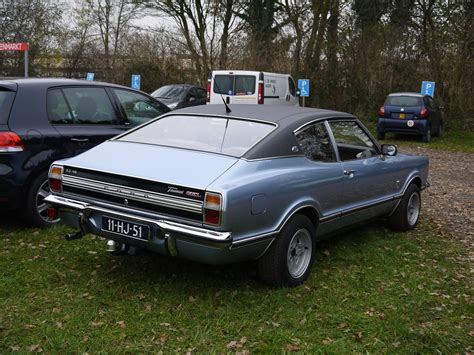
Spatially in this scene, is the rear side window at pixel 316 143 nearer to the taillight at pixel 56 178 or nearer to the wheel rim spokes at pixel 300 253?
the wheel rim spokes at pixel 300 253

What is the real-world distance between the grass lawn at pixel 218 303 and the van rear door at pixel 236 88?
12.3 metres

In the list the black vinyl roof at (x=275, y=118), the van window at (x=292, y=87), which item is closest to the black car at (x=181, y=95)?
the van window at (x=292, y=87)

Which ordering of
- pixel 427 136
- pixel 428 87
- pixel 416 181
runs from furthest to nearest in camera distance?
pixel 428 87, pixel 427 136, pixel 416 181

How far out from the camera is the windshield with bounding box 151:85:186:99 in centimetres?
2130

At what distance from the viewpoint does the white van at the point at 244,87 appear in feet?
57.5

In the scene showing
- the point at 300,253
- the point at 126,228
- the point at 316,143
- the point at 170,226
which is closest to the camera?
the point at 170,226

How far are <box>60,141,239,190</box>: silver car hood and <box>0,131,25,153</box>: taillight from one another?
3.73 ft

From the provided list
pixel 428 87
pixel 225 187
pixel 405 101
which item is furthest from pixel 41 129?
pixel 428 87

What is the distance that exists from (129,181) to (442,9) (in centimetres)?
2141

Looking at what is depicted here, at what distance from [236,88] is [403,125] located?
547cm

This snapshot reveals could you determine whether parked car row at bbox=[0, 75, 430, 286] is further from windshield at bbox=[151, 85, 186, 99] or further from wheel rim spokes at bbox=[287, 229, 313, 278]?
windshield at bbox=[151, 85, 186, 99]

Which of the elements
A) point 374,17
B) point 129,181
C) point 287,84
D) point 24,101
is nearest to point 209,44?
point 374,17

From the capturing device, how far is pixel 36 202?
577cm

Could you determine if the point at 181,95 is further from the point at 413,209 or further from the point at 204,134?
the point at 204,134
